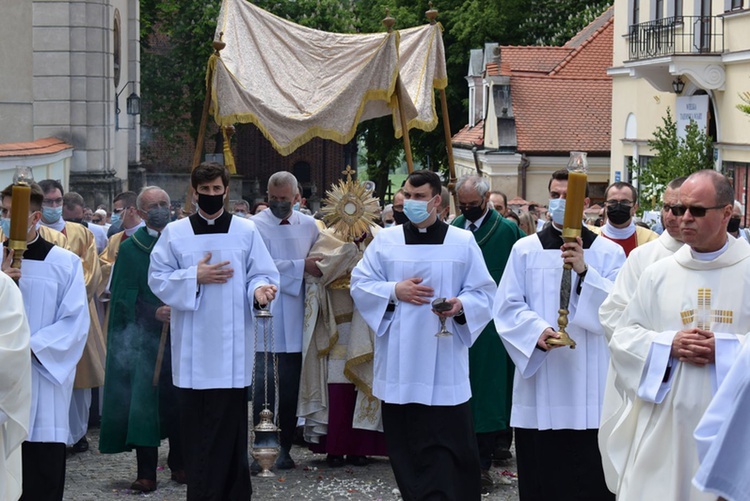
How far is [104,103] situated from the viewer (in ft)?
84.4

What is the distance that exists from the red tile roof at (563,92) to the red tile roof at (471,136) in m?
0.09

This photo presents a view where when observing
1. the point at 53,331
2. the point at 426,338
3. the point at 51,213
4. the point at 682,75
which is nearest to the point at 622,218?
the point at 426,338

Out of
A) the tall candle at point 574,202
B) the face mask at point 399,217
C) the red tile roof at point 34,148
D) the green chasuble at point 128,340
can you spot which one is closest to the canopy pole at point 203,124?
the green chasuble at point 128,340

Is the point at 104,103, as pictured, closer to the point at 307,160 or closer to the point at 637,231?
the point at 637,231

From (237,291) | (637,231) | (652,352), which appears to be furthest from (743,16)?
(652,352)

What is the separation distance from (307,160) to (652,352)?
49252mm

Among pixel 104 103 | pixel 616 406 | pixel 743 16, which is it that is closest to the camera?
pixel 616 406

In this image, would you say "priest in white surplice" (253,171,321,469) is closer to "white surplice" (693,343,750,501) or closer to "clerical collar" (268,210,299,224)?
"clerical collar" (268,210,299,224)

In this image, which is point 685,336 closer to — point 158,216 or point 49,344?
point 49,344

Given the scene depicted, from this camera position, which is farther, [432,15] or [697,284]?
[432,15]

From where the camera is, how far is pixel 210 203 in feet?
26.5

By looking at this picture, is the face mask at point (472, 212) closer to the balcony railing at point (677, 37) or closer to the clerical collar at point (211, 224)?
the clerical collar at point (211, 224)

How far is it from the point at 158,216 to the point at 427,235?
2.14 metres

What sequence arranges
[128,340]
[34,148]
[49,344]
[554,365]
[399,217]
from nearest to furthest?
[49,344] < [554,365] < [128,340] < [399,217] < [34,148]
